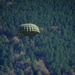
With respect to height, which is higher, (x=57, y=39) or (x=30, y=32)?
(x=30, y=32)

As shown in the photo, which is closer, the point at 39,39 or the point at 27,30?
the point at 27,30

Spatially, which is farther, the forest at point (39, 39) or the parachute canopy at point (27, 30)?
the forest at point (39, 39)

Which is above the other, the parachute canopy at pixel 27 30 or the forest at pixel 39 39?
the parachute canopy at pixel 27 30

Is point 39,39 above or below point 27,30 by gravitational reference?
below

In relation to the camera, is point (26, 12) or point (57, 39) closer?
point (57, 39)

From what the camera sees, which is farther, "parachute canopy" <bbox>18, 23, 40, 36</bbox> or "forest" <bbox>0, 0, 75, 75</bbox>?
"forest" <bbox>0, 0, 75, 75</bbox>

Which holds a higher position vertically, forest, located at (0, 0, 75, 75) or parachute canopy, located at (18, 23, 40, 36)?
parachute canopy, located at (18, 23, 40, 36)

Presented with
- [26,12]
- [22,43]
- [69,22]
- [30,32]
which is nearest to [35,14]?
[26,12]

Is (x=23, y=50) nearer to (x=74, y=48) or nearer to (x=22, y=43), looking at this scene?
(x=22, y=43)
